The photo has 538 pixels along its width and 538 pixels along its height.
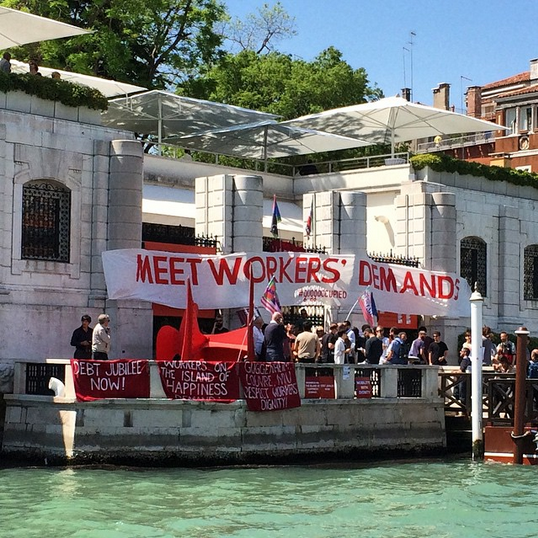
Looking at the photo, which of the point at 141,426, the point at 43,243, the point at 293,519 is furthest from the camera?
the point at 43,243

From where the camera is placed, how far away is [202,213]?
96.3 ft

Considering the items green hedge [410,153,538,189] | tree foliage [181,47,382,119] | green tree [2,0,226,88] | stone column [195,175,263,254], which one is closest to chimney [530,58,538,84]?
tree foliage [181,47,382,119]

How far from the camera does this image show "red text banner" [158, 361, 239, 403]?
2292 cm

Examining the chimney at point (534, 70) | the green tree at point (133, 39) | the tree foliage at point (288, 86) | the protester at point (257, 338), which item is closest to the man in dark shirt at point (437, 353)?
the protester at point (257, 338)

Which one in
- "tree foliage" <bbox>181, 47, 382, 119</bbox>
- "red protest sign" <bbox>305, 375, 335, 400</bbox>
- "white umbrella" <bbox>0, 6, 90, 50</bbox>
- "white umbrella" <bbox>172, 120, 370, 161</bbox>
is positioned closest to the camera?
"red protest sign" <bbox>305, 375, 335, 400</bbox>

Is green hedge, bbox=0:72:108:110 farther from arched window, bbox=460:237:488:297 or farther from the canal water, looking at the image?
arched window, bbox=460:237:488:297

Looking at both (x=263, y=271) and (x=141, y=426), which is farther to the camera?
(x=263, y=271)

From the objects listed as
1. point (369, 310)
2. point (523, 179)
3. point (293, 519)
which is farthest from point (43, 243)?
point (523, 179)

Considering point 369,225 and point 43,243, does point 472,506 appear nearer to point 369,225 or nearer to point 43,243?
point 43,243

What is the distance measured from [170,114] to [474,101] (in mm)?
41375

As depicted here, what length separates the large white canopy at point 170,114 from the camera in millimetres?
34688

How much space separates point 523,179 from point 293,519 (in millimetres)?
21599

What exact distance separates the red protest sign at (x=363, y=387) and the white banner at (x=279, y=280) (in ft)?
11.2

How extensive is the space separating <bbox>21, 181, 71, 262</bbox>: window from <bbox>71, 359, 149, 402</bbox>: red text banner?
12.8 ft
